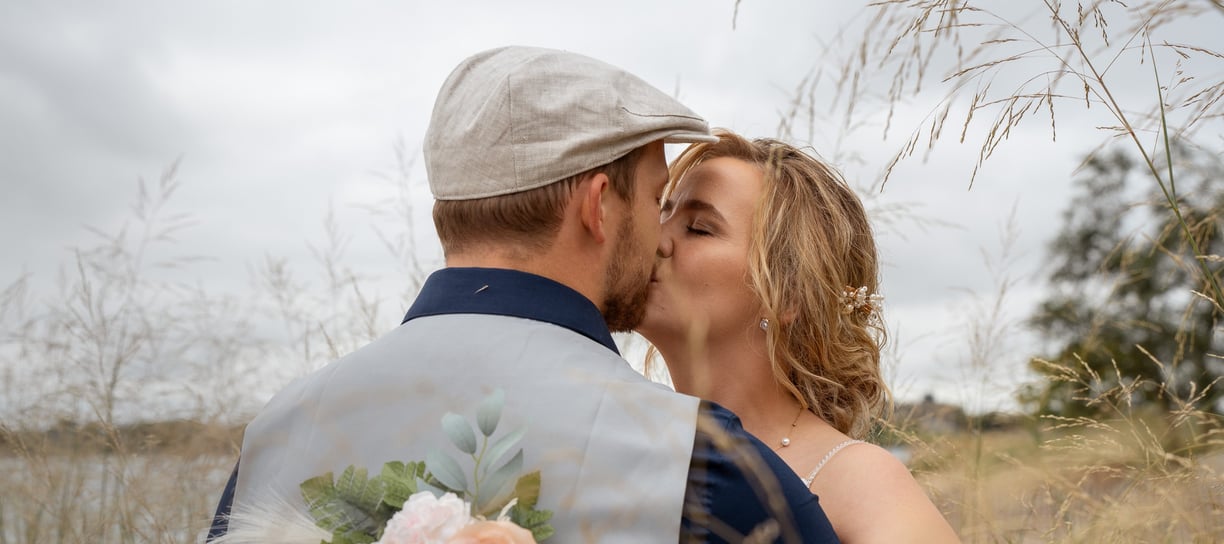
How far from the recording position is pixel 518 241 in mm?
1980

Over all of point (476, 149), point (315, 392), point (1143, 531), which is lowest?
point (1143, 531)

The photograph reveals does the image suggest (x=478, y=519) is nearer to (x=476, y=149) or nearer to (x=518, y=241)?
(x=518, y=241)

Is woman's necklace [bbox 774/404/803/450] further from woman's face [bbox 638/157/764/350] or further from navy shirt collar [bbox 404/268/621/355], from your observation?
navy shirt collar [bbox 404/268/621/355]

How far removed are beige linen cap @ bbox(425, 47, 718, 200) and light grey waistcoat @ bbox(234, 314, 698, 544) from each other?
13.4 inches

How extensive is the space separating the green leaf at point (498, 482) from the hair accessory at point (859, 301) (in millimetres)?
1635

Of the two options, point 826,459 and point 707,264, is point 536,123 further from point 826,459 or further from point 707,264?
point 826,459

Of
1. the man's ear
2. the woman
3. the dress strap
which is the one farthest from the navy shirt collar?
the dress strap

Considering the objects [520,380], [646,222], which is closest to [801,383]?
[646,222]

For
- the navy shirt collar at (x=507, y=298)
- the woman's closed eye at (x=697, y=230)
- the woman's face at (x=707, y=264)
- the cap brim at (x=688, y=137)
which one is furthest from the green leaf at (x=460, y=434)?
the woman's closed eye at (x=697, y=230)

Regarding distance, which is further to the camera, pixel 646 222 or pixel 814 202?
pixel 814 202

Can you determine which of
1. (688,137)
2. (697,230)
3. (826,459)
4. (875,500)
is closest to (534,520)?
(688,137)

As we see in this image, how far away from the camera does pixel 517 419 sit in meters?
1.62

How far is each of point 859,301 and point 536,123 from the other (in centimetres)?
133

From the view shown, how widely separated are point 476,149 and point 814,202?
1.19 metres
